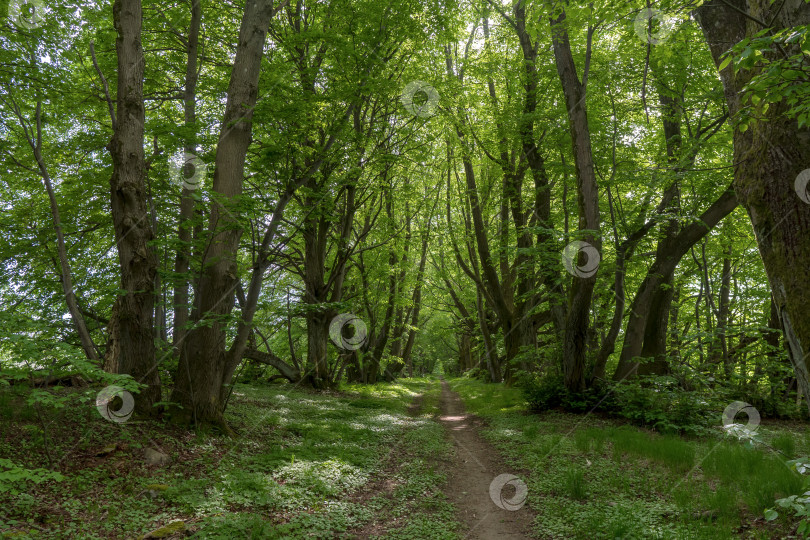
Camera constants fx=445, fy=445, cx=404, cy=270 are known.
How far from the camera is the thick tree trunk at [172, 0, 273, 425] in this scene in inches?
265

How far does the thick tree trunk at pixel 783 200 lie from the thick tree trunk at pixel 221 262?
619 cm

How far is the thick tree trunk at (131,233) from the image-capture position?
629cm

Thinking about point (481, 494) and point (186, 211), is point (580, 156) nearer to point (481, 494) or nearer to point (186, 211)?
point (481, 494)

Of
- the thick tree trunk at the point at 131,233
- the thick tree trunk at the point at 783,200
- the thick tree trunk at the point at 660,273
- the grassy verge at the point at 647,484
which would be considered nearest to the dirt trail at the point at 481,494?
the grassy verge at the point at 647,484

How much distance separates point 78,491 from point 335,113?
712 centimetres

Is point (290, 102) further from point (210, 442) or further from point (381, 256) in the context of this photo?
point (381, 256)

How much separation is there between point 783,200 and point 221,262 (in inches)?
265

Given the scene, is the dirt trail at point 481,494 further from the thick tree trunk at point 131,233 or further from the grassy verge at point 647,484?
the thick tree trunk at point 131,233

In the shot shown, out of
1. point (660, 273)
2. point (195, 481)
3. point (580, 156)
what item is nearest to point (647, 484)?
point (195, 481)

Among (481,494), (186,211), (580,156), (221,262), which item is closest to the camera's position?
(481,494)

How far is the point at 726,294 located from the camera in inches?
598

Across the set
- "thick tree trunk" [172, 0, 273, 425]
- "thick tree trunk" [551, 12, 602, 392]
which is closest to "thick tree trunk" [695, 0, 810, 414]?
"thick tree trunk" [551, 12, 602, 392]

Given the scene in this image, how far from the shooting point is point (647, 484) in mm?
5230

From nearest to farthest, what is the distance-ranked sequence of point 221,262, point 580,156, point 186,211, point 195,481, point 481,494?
point 195,481, point 481,494, point 221,262, point 186,211, point 580,156
